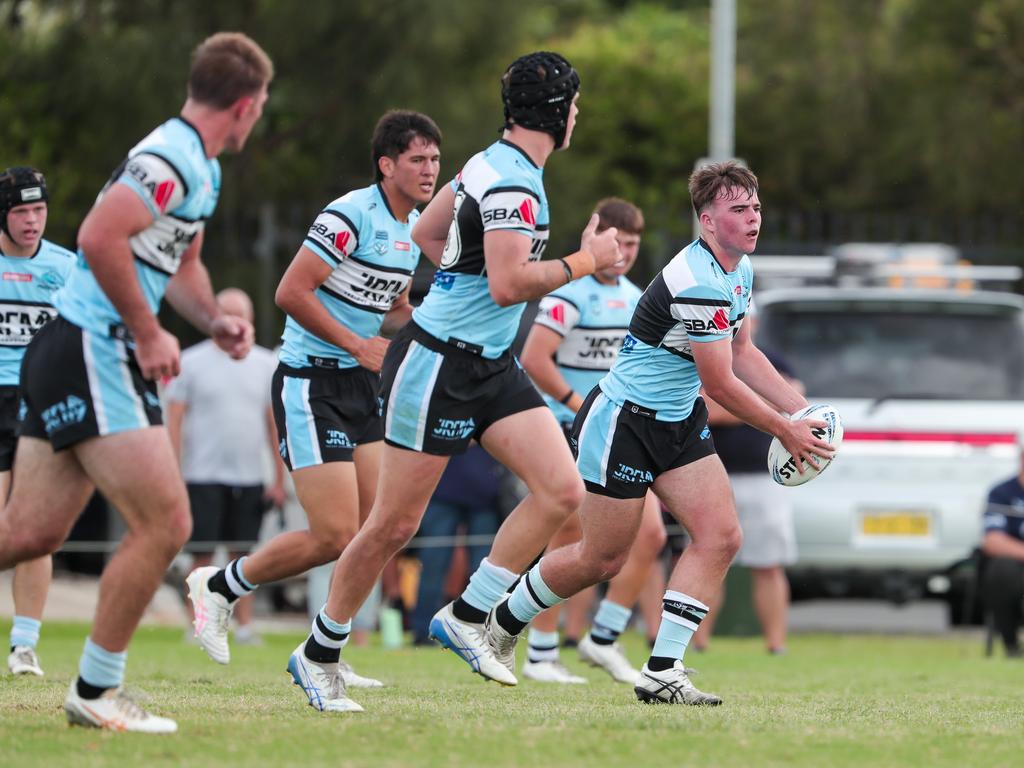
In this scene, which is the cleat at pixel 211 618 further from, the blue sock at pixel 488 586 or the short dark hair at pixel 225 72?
the short dark hair at pixel 225 72

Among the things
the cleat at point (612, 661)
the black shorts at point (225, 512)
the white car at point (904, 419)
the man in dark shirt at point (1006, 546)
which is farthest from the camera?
the black shorts at point (225, 512)

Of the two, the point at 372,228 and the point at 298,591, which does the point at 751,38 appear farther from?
the point at 372,228

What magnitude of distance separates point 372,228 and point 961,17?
20.8m

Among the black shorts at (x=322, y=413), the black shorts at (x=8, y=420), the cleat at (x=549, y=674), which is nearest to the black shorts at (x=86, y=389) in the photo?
the black shorts at (x=322, y=413)

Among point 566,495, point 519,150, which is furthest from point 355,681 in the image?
point 519,150

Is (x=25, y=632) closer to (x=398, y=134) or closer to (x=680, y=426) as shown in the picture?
(x=398, y=134)

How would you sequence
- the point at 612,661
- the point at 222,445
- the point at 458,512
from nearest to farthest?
the point at 612,661 < the point at 222,445 < the point at 458,512

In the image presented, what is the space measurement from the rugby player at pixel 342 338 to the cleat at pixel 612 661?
1.39m

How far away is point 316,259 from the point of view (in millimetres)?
7750

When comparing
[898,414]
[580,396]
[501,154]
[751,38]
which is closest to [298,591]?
[898,414]

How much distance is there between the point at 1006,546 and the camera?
40.1ft

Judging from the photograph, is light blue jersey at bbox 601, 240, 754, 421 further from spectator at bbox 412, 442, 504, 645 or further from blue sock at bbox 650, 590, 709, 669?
spectator at bbox 412, 442, 504, 645

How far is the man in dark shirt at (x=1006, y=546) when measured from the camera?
1219 centimetres

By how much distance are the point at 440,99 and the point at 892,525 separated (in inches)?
333
